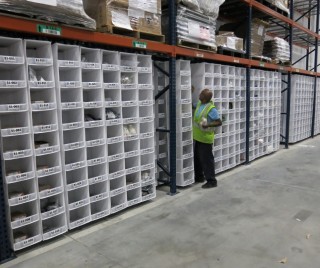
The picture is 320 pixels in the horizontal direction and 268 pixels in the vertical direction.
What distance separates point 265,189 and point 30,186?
425 cm

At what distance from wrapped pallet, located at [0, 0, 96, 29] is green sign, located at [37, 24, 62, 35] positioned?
89 mm

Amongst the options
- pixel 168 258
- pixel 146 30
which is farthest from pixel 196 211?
pixel 146 30

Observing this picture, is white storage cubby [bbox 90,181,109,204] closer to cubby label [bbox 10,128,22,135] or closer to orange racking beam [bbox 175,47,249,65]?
cubby label [bbox 10,128,22,135]

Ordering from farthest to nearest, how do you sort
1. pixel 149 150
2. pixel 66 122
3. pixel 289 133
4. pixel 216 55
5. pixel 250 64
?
1. pixel 289 133
2. pixel 250 64
3. pixel 216 55
4. pixel 149 150
5. pixel 66 122

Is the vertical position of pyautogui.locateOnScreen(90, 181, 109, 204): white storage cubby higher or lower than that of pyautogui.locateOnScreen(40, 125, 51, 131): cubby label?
lower

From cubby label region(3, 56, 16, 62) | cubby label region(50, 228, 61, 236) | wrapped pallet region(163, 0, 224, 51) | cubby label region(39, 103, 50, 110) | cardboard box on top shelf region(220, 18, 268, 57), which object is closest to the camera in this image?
cubby label region(3, 56, 16, 62)

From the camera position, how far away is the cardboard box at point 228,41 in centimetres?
697

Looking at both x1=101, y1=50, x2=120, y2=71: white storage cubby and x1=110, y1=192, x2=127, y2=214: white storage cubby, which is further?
x1=110, y1=192, x2=127, y2=214: white storage cubby

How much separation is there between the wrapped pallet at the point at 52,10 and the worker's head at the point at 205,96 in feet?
8.64

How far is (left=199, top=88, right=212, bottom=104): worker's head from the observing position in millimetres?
5996

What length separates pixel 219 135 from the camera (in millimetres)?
7039

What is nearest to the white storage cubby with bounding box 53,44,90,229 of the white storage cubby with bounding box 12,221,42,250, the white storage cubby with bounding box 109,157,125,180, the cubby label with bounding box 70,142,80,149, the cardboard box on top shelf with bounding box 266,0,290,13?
the cubby label with bounding box 70,142,80,149

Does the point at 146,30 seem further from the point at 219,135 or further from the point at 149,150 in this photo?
the point at 219,135

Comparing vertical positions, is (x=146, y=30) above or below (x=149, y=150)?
above
